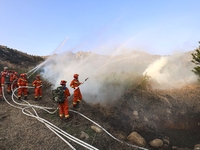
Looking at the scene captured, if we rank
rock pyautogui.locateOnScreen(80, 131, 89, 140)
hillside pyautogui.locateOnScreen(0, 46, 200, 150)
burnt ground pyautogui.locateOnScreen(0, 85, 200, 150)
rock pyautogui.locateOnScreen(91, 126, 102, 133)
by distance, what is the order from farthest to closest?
rock pyautogui.locateOnScreen(91, 126, 102, 133) < rock pyautogui.locateOnScreen(80, 131, 89, 140) < hillside pyautogui.locateOnScreen(0, 46, 200, 150) < burnt ground pyautogui.locateOnScreen(0, 85, 200, 150)

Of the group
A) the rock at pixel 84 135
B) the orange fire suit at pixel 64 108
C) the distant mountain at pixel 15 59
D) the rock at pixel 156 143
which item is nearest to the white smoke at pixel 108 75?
the orange fire suit at pixel 64 108

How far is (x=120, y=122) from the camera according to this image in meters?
8.97

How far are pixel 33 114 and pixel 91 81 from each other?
18.9 ft

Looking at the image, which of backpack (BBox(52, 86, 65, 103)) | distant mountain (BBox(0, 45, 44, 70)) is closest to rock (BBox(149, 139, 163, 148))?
backpack (BBox(52, 86, 65, 103))

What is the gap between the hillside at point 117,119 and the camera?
6480mm

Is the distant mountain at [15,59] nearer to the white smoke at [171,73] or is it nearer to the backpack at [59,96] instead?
the white smoke at [171,73]

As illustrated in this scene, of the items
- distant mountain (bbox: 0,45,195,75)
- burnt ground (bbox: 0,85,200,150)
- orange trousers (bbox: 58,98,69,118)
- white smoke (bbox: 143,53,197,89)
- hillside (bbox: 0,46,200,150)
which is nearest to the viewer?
burnt ground (bbox: 0,85,200,150)

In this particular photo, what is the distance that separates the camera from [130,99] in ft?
35.6

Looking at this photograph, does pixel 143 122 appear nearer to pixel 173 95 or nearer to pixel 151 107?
pixel 151 107

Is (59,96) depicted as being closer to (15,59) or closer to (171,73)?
(171,73)

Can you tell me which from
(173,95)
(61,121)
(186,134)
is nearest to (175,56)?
(173,95)

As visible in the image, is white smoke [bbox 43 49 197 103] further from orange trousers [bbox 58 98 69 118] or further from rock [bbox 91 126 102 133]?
rock [bbox 91 126 102 133]

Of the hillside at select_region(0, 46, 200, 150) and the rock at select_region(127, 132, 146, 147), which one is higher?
the hillside at select_region(0, 46, 200, 150)

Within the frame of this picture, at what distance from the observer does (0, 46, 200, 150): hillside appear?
648cm
